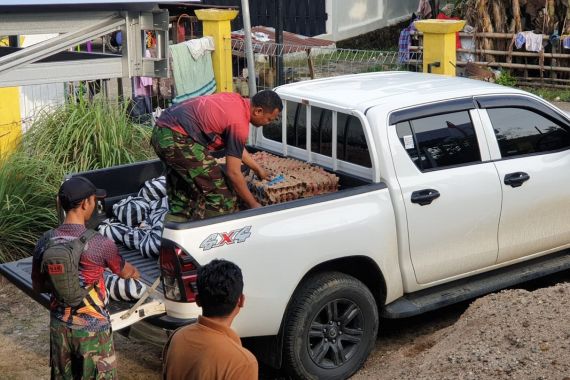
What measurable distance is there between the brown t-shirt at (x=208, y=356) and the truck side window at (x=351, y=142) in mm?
2982

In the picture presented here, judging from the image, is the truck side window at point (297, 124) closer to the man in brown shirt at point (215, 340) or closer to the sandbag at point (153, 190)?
the sandbag at point (153, 190)

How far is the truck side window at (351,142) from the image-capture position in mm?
6398

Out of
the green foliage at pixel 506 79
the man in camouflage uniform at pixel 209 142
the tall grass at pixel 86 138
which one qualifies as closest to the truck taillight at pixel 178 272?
the man in camouflage uniform at pixel 209 142

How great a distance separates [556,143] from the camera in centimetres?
700

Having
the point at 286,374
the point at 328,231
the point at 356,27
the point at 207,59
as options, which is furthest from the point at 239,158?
the point at 356,27

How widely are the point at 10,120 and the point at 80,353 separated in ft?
18.2

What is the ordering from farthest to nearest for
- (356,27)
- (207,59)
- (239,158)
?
1. (356,27)
2. (207,59)
3. (239,158)

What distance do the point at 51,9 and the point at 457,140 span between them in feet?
9.69

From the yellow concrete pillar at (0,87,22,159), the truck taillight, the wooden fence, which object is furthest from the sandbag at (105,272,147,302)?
the wooden fence

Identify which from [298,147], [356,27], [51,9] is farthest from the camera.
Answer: [356,27]

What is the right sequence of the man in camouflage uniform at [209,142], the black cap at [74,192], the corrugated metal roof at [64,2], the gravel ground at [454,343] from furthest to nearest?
the man in camouflage uniform at [209,142] < the gravel ground at [454,343] < the black cap at [74,192] < the corrugated metal roof at [64,2]

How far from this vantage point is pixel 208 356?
3.47 m

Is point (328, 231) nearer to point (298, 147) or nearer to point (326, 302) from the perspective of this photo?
point (326, 302)

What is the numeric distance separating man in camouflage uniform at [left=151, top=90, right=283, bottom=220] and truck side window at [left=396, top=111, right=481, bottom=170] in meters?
0.90
